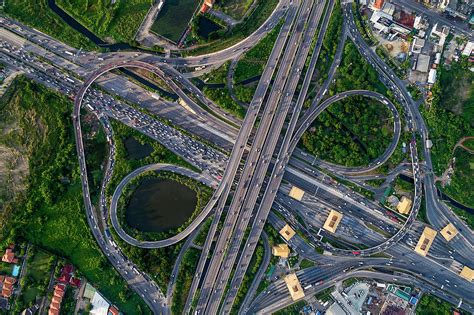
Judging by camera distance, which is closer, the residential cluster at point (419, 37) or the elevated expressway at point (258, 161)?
the elevated expressway at point (258, 161)

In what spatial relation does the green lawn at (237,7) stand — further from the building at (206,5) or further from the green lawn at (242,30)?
the building at (206,5)

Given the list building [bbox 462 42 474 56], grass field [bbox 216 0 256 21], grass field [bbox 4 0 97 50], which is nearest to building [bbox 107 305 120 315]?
grass field [bbox 4 0 97 50]

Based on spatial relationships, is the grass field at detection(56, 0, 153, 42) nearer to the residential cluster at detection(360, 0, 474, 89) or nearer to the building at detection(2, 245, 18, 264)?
the building at detection(2, 245, 18, 264)

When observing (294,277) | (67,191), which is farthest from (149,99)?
(294,277)

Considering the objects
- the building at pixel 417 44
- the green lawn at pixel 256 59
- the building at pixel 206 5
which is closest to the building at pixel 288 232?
the green lawn at pixel 256 59

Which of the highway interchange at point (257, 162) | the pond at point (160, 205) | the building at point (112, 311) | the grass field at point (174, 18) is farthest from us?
the grass field at point (174, 18)

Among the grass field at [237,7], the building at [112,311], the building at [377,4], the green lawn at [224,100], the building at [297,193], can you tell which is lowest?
the building at [112,311]
